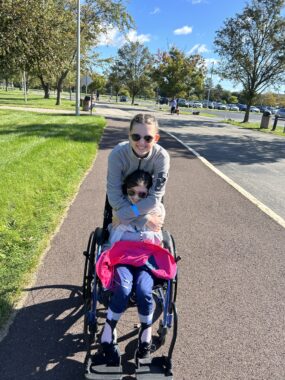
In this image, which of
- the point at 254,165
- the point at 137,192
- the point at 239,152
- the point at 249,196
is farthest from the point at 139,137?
the point at 239,152

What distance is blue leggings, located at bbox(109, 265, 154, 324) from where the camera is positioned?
2.51 m

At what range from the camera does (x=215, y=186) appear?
25.5 ft

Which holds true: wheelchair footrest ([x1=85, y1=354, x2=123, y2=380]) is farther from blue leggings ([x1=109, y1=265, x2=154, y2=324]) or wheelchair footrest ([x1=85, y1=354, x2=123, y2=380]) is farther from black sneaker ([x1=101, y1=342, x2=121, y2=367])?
blue leggings ([x1=109, y1=265, x2=154, y2=324])

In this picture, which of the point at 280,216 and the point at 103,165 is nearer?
the point at 280,216

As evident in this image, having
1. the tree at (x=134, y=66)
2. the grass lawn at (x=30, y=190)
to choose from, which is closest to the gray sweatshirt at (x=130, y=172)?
the grass lawn at (x=30, y=190)

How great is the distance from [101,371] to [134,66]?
202ft

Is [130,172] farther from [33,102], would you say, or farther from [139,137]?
[33,102]

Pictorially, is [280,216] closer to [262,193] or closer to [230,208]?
[230,208]

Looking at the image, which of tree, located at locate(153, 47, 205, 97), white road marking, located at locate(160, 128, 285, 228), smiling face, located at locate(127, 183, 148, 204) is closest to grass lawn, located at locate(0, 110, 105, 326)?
smiling face, located at locate(127, 183, 148, 204)

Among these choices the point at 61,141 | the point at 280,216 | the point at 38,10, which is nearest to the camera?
the point at 280,216

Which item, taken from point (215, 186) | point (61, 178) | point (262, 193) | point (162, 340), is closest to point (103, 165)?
point (61, 178)

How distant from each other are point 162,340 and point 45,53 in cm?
1570

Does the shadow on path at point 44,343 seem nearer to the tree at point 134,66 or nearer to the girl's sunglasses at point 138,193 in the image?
the girl's sunglasses at point 138,193

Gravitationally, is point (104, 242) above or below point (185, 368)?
above
